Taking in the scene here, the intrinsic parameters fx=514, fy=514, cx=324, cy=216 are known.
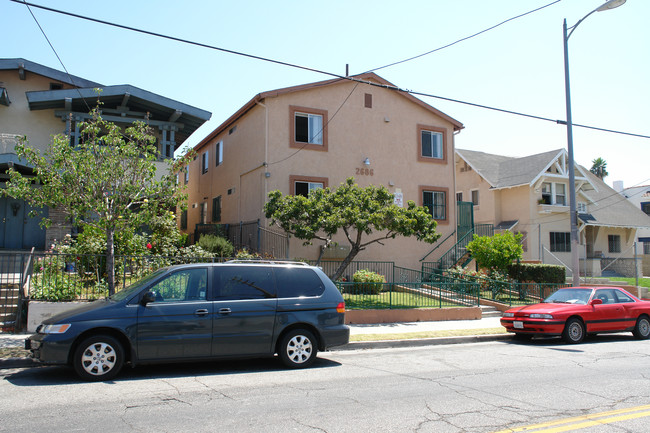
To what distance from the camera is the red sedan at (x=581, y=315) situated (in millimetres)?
12117

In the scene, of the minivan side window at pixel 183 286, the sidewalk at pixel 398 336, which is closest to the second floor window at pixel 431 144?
the sidewalk at pixel 398 336

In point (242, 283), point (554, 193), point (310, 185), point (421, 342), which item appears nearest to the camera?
point (242, 283)

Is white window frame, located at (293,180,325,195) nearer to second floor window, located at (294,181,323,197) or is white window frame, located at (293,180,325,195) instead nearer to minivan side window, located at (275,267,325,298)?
second floor window, located at (294,181,323,197)

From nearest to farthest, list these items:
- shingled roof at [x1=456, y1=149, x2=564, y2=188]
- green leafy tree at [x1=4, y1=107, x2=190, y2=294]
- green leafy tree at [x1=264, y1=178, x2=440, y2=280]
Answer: green leafy tree at [x1=4, y1=107, x2=190, y2=294] → green leafy tree at [x1=264, y1=178, x2=440, y2=280] → shingled roof at [x1=456, y1=149, x2=564, y2=188]

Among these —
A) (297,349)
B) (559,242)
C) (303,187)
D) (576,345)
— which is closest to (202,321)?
(297,349)

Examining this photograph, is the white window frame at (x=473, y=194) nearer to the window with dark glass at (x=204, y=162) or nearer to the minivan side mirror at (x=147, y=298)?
the window with dark glass at (x=204, y=162)

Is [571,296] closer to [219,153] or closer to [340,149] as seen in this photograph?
[340,149]

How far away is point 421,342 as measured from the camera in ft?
38.9

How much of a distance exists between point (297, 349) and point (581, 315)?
7.57 metres

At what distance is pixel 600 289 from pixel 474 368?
6240 millimetres

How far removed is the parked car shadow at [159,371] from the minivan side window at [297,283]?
48.2 inches

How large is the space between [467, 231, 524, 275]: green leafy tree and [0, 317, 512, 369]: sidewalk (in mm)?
4199

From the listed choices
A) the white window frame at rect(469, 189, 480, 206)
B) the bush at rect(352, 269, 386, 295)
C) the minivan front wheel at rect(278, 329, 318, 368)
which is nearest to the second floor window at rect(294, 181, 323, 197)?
the bush at rect(352, 269, 386, 295)

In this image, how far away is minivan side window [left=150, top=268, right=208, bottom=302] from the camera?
8008 mm
